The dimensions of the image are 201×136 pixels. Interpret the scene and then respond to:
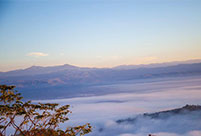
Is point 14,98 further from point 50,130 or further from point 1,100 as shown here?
point 50,130

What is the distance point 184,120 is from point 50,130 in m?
83.1

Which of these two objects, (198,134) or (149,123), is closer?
(198,134)

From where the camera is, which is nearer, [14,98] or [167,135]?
[14,98]

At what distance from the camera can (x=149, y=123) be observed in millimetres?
105062

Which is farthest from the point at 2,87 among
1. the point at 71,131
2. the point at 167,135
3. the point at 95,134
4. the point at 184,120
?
the point at 95,134

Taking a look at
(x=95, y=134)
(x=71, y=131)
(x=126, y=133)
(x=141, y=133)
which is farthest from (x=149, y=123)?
(x=71, y=131)

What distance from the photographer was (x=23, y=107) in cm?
880

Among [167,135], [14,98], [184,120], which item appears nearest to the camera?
[14,98]

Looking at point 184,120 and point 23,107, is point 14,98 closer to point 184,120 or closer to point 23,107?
point 23,107

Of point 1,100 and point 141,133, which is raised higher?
point 1,100

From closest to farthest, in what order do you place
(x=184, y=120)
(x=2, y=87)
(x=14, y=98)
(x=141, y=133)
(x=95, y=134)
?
1. (x=2, y=87)
2. (x=14, y=98)
3. (x=184, y=120)
4. (x=141, y=133)
5. (x=95, y=134)

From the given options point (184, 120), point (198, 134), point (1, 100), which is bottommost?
point (198, 134)

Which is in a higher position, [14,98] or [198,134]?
[14,98]

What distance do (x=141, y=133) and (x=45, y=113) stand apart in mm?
102636
